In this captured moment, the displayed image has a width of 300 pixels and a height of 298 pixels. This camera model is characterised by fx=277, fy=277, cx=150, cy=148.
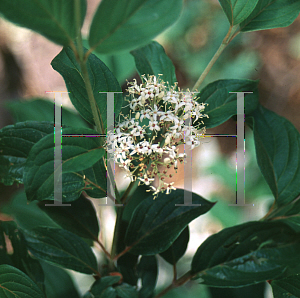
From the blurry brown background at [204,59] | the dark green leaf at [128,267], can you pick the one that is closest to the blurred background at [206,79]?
the blurry brown background at [204,59]

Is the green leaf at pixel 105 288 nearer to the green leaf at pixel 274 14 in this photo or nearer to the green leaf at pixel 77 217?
the green leaf at pixel 77 217

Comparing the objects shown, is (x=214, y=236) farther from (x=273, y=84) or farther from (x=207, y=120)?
(x=273, y=84)

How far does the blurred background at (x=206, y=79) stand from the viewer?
417 millimetres

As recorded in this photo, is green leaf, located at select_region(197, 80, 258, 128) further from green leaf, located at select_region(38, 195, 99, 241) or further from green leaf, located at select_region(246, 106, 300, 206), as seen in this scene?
green leaf, located at select_region(38, 195, 99, 241)

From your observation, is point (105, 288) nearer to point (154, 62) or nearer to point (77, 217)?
point (77, 217)

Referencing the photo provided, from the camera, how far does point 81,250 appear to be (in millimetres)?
335

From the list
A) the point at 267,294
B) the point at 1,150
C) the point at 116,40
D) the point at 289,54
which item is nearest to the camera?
the point at 116,40

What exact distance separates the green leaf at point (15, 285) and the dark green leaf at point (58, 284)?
0.13 m

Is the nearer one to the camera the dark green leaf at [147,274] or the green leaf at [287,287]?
the green leaf at [287,287]

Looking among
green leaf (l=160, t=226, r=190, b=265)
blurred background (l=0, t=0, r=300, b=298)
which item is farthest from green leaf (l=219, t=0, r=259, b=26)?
green leaf (l=160, t=226, r=190, b=265)

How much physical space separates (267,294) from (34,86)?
0.51 meters

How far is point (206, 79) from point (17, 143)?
1.16 feet

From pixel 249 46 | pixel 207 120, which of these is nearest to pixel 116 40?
pixel 207 120

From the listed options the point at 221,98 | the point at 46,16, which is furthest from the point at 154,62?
the point at 46,16
